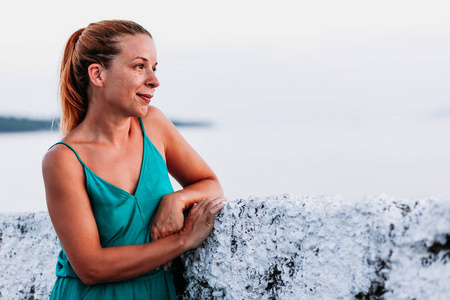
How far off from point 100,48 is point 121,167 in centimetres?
39

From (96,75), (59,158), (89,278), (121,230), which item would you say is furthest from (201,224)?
(96,75)

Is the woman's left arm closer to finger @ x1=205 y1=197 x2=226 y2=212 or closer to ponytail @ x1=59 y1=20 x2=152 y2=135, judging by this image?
finger @ x1=205 y1=197 x2=226 y2=212

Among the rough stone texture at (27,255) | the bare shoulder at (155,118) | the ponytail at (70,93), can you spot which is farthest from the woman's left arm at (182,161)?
the rough stone texture at (27,255)

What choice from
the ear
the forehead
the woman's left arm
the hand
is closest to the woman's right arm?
the hand

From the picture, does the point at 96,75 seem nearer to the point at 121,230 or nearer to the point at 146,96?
the point at 146,96

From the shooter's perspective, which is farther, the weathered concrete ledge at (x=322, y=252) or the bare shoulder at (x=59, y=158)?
the bare shoulder at (x=59, y=158)

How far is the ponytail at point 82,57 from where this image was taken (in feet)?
5.51

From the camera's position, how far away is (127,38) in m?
1.68

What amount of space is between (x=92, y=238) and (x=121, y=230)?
12 cm

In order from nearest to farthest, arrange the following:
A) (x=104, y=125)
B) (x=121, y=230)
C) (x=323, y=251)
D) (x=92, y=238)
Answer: (x=323, y=251) < (x=92, y=238) < (x=121, y=230) < (x=104, y=125)

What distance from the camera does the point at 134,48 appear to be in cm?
167

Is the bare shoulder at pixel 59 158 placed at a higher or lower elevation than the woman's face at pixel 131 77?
lower

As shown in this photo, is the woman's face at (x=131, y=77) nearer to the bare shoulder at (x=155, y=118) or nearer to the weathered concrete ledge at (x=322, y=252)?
the bare shoulder at (x=155, y=118)

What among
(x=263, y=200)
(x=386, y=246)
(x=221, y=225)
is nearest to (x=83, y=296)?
(x=221, y=225)
